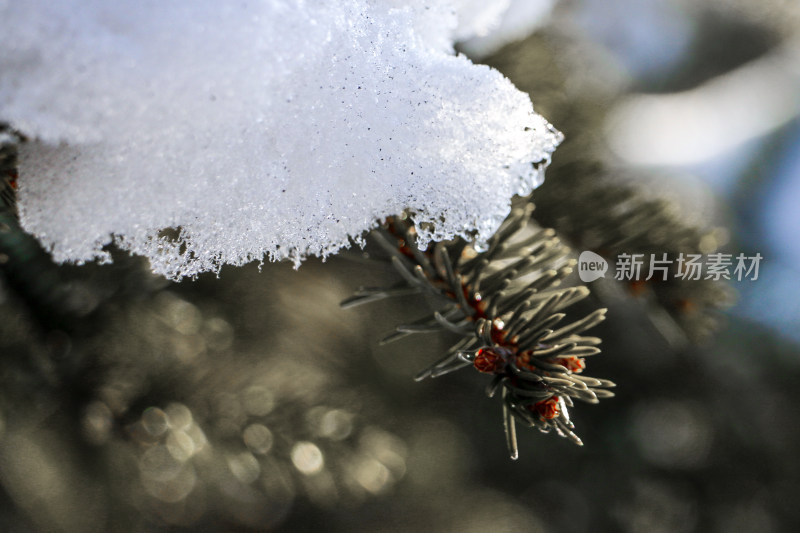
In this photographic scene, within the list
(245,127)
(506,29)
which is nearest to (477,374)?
(506,29)

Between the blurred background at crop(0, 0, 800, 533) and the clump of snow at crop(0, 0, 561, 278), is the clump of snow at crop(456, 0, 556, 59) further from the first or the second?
the clump of snow at crop(0, 0, 561, 278)

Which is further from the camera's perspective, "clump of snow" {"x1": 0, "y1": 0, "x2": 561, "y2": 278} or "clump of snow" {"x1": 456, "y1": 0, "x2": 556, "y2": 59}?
"clump of snow" {"x1": 456, "y1": 0, "x2": 556, "y2": 59}

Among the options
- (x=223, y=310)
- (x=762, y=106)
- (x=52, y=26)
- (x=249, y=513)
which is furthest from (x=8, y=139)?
(x=762, y=106)

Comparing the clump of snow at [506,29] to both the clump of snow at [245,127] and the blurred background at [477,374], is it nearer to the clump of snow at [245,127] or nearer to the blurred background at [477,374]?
the blurred background at [477,374]

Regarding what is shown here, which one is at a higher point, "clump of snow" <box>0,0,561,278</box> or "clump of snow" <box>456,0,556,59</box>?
"clump of snow" <box>456,0,556,59</box>

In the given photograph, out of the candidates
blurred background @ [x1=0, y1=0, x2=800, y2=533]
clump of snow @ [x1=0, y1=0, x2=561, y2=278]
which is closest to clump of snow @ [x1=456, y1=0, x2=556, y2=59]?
blurred background @ [x1=0, y1=0, x2=800, y2=533]
